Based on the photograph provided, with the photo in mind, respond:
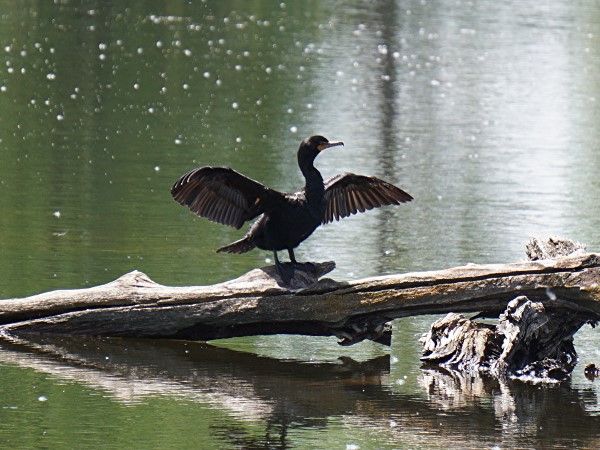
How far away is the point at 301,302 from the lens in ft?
30.5

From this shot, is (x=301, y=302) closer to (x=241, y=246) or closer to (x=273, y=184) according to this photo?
(x=241, y=246)

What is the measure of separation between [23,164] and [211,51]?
15.9 m

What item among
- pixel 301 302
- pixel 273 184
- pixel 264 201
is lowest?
pixel 301 302

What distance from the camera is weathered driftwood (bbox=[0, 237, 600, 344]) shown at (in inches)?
357

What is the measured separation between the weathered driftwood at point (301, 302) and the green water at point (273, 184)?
213 mm

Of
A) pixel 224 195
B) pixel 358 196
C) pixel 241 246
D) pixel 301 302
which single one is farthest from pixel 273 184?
pixel 301 302

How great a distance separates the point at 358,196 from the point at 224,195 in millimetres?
1103

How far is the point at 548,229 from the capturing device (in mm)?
14734

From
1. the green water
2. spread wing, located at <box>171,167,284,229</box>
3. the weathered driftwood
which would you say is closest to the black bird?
spread wing, located at <box>171,167,284,229</box>

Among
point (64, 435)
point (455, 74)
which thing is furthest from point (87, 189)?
point (455, 74)

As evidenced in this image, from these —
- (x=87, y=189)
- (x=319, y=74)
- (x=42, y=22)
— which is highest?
(x=42, y=22)

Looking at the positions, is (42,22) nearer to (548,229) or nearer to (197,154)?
(197,154)

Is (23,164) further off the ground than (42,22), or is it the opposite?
(42,22)

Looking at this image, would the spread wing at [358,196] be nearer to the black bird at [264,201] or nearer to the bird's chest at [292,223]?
the black bird at [264,201]
